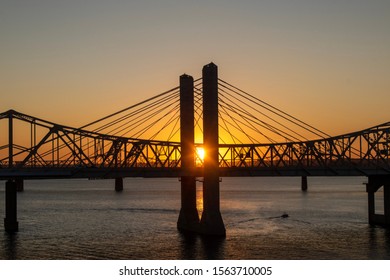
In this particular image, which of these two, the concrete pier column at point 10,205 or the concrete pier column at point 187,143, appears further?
the concrete pier column at point 10,205

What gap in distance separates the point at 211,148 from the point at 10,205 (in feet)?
108

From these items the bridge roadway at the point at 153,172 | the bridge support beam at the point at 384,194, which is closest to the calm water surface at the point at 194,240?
the bridge support beam at the point at 384,194

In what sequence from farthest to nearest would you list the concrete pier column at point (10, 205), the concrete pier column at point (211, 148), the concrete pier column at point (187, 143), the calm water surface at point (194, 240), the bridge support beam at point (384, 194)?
1. the bridge support beam at point (384, 194)
2. the concrete pier column at point (10, 205)
3. the concrete pier column at point (187, 143)
4. the concrete pier column at point (211, 148)
5. the calm water surface at point (194, 240)

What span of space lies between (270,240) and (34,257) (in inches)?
1175

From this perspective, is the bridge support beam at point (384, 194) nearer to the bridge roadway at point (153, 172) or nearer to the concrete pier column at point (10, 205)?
the bridge roadway at point (153, 172)

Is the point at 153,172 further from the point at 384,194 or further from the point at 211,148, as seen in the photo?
the point at 384,194

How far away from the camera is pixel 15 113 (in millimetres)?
86312

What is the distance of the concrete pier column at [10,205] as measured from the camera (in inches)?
3620

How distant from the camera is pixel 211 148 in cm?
7844

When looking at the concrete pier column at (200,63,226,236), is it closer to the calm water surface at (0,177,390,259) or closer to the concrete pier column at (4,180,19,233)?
the calm water surface at (0,177,390,259)

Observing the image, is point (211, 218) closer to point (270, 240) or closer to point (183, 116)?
point (270, 240)

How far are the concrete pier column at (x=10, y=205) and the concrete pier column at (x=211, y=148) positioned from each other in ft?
99.4

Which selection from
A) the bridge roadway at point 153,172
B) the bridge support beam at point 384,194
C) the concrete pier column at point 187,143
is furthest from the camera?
the bridge support beam at point 384,194
